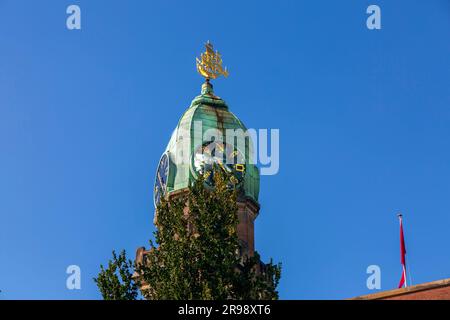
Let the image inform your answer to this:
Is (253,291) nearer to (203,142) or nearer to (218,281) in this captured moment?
(218,281)

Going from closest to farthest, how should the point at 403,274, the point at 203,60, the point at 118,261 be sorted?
the point at 118,261
the point at 403,274
the point at 203,60

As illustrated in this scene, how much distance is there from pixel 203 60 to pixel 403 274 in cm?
2545

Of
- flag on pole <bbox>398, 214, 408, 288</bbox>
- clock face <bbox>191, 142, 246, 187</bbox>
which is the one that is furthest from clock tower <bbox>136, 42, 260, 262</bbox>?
flag on pole <bbox>398, 214, 408, 288</bbox>

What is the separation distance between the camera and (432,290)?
32.4 meters

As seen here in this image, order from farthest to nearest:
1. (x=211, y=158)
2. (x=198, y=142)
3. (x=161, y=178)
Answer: (x=161, y=178)
(x=198, y=142)
(x=211, y=158)

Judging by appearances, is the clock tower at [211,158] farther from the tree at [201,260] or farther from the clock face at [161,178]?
the tree at [201,260]

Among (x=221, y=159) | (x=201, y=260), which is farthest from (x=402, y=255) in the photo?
(x=221, y=159)

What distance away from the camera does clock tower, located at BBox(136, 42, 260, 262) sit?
5194 centimetres

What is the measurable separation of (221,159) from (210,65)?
9.03 metres

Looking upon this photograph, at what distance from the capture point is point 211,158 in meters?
51.9

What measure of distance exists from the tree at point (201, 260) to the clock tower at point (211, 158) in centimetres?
1524

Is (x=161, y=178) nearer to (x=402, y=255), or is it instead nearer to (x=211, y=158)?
(x=211, y=158)
